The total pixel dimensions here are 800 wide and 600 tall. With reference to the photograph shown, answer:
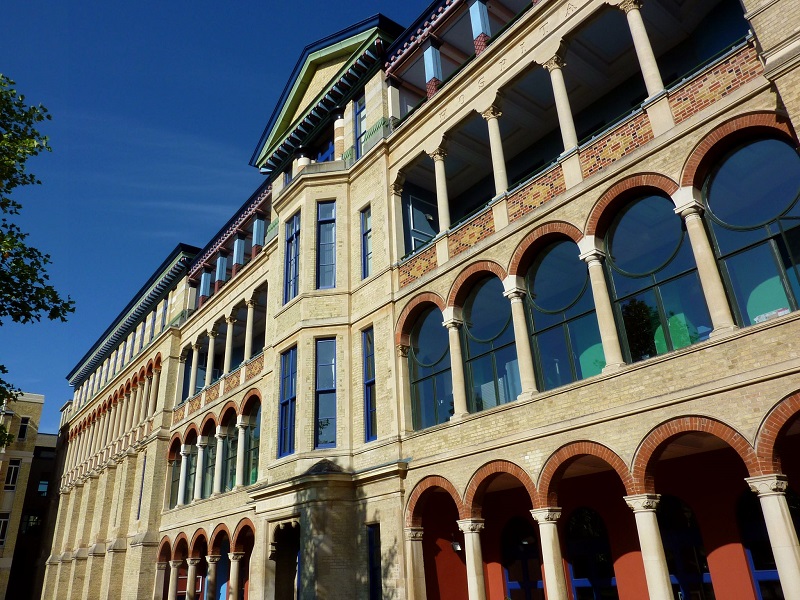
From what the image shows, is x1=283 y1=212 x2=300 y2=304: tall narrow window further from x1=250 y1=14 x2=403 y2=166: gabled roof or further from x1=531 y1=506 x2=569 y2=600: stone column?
x1=531 y1=506 x2=569 y2=600: stone column

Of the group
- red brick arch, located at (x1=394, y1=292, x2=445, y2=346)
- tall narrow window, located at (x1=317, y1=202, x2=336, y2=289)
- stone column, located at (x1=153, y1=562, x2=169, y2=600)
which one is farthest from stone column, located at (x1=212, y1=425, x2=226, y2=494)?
red brick arch, located at (x1=394, y1=292, x2=445, y2=346)

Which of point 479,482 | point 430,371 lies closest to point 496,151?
point 430,371

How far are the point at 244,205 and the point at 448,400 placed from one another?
1586cm

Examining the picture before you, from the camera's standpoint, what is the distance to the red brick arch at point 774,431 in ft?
29.5

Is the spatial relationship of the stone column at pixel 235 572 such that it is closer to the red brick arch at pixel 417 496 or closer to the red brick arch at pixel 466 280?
the red brick arch at pixel 417 496

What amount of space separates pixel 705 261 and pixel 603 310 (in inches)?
83.0

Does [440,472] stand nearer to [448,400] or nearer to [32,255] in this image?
[448,400]

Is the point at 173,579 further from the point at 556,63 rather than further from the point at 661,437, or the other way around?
the point at 556,63

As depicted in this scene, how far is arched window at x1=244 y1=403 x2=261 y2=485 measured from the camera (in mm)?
22716

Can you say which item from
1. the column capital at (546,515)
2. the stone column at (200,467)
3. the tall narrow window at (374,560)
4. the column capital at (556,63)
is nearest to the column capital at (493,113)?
the column capital at (556,63)

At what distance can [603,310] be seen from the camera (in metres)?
12.0

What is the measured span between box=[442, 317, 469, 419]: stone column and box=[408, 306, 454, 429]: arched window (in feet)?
2.00

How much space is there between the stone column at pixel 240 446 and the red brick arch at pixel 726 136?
58.3 feet

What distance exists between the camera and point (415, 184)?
19.8 meters
